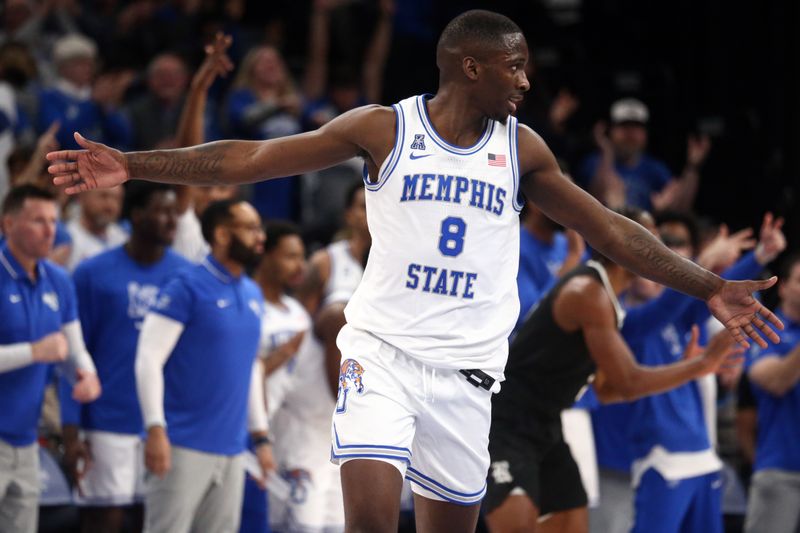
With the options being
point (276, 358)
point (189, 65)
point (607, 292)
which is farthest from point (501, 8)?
point (607, 292)

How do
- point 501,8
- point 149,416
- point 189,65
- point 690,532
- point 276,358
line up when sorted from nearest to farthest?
point 149,416 < point 690,532 < point 276,358 < point 189,65 < point 501,8

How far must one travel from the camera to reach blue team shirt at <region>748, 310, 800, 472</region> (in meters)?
7.46

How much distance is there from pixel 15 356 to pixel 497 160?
292 centimetres

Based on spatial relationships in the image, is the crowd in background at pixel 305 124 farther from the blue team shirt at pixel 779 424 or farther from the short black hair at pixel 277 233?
the short black hair at pixel 277 233

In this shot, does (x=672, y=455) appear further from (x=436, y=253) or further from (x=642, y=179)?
(x=642, y=179)

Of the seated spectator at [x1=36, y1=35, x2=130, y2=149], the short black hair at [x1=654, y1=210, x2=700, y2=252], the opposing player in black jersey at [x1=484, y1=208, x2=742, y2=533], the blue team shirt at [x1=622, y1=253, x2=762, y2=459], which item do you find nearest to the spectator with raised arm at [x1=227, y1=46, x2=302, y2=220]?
the seated spectator at [x1=36, y1=35, x2=130, y2=149]

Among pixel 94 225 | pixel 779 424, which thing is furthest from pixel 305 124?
pixel 779 424

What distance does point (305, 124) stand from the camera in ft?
35.4

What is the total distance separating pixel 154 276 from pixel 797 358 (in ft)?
12.5

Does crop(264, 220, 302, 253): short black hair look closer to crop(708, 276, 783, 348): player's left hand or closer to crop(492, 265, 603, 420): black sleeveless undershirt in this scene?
crop(492, 265, 603, 420): black sleeveless undershirt

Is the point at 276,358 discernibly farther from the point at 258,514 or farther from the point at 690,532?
the point at 690,532

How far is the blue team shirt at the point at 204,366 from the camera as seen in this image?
661cm

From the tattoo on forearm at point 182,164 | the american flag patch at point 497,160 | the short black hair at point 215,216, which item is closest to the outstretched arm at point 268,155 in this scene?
the tattoo on forearm at point 182,164

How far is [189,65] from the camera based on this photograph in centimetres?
1098
